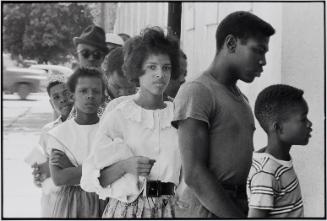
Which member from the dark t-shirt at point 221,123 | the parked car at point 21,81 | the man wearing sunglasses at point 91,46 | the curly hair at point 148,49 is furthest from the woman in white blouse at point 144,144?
the parked car at point 21,81

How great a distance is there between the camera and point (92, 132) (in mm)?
2137

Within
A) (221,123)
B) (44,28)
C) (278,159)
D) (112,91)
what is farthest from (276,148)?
(44,28)

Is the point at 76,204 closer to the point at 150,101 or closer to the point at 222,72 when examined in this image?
the point at 150,101

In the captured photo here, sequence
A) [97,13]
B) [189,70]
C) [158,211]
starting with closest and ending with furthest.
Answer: [158,211] → [189,70] → [97,13]

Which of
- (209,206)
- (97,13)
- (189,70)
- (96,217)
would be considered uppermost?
(97,13)

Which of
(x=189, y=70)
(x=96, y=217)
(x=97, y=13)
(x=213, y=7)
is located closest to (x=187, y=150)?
(x=189, y=70)

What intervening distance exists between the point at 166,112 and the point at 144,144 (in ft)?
0.44

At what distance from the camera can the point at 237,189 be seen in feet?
5.68

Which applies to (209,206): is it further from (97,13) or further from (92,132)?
(97,13)

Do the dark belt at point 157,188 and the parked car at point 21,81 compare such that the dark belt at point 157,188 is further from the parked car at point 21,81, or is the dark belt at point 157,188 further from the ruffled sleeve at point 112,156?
the parked car at point 21,81

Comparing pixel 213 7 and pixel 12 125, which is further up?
pixel 213 7

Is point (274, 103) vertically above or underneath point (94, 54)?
underneath

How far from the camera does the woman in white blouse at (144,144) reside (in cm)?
187

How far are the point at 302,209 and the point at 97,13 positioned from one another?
1197 mm
